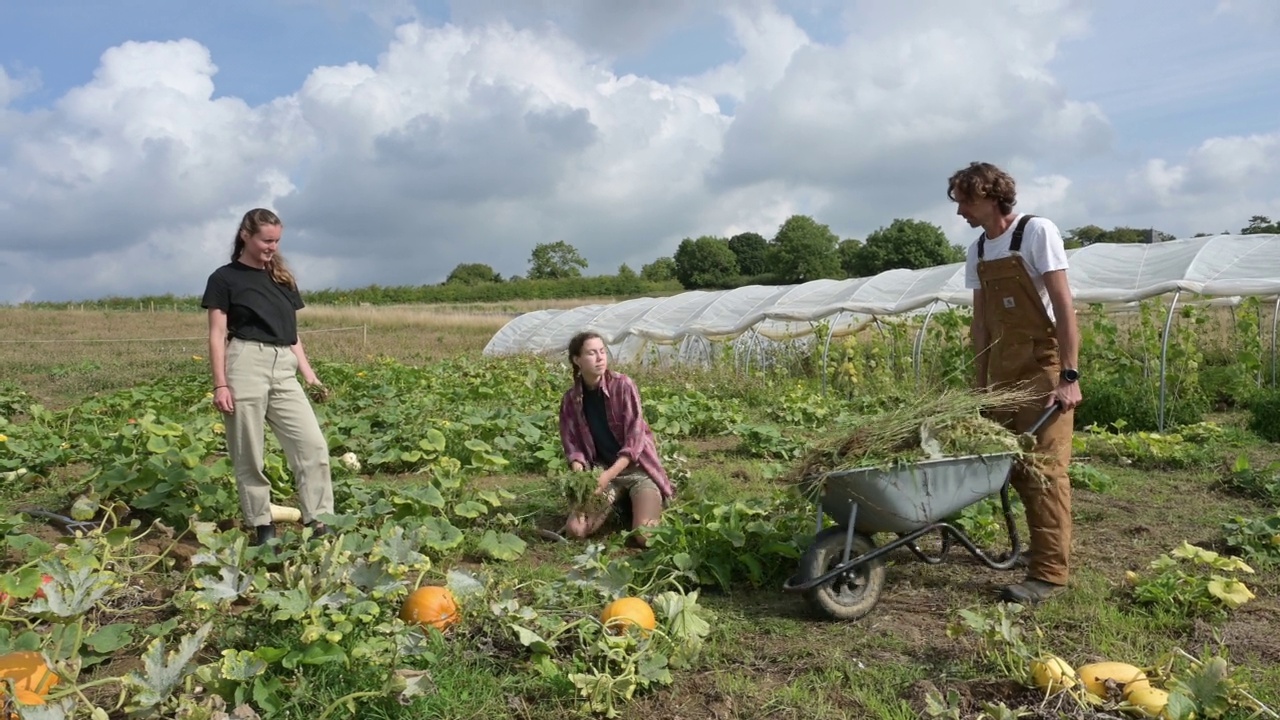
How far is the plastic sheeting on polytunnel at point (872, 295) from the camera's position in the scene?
10.2 meters

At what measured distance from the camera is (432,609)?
123 inches

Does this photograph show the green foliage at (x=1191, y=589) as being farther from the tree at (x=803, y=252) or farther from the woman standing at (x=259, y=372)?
the tree at (x=803, y=252)

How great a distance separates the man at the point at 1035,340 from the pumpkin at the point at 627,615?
5.00 feet

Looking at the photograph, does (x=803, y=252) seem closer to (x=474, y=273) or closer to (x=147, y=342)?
(x=474, y=273)

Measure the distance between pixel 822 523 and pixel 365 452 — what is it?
398cm

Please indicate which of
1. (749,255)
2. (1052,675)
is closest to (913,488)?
(1052,675)

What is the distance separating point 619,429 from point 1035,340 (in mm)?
2178

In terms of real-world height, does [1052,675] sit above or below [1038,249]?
below

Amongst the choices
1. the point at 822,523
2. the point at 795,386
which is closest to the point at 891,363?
the point at 795,386

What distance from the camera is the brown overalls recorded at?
3.58 metres

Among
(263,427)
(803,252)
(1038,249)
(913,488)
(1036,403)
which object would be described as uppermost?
(803,252)

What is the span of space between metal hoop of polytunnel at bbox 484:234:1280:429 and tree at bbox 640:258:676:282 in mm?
47552

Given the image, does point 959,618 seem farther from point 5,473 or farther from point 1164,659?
point 5,473

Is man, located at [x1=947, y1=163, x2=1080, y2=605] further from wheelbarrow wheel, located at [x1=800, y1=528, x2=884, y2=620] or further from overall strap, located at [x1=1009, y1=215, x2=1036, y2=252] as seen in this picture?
wheelbarrow wheel, located at [x1=800, y1=528, x2=884, y2=620]
